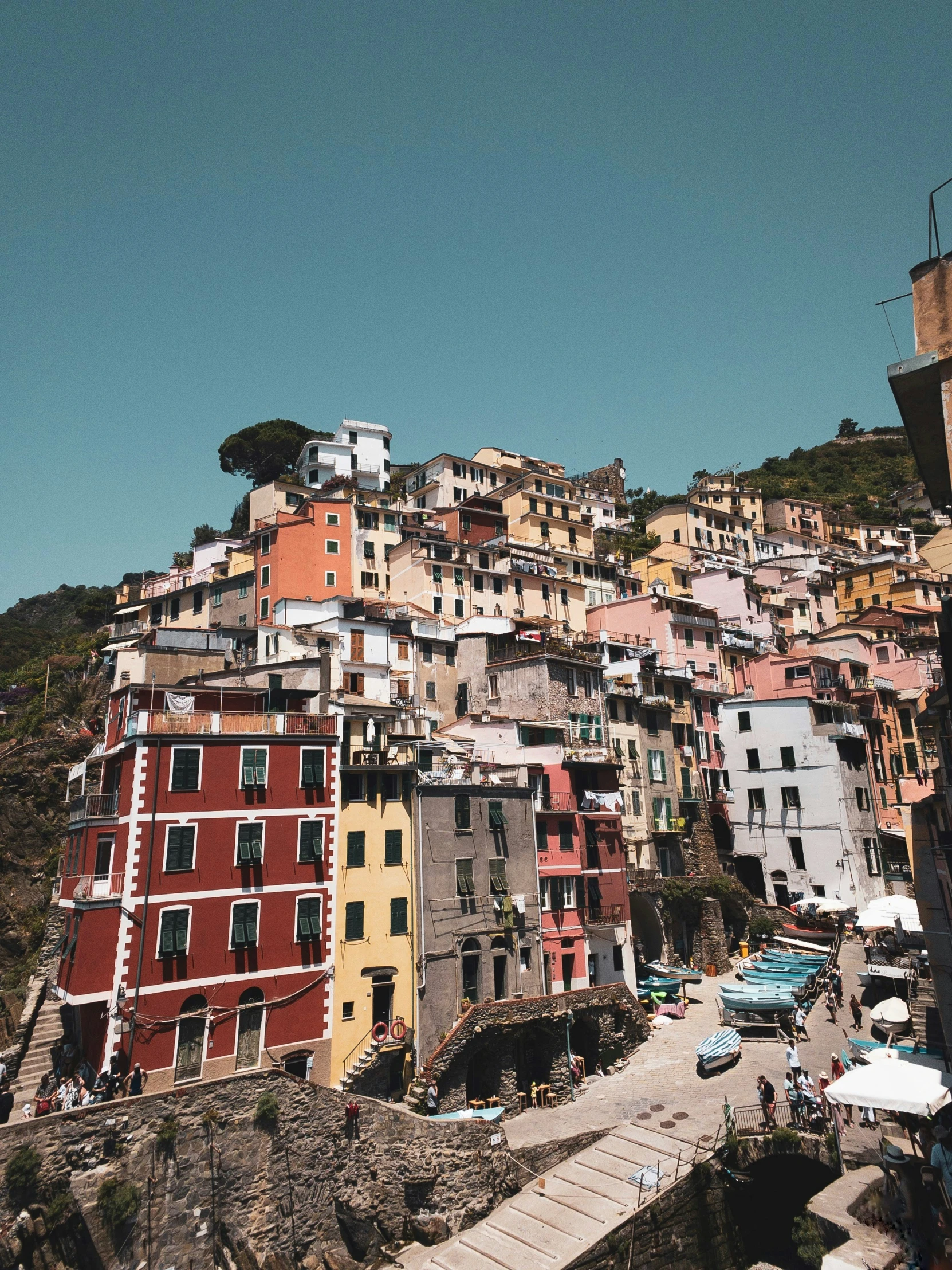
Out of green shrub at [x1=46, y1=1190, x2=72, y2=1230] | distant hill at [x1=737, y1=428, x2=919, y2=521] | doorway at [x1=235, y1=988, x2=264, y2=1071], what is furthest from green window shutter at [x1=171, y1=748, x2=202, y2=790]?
distant hill at [x1=737, y1=428, x2=919, y2=521]

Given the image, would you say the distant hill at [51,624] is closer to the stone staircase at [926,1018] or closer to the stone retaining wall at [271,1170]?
the stone retaining wall at [271,1170]

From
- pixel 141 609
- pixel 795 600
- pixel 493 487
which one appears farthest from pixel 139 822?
pixel 795 600

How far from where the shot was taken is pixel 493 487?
90812 millimetres

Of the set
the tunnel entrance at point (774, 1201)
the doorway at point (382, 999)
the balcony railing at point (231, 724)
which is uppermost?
the balcony railing at point (231, 724)

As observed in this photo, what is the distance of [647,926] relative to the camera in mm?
48250

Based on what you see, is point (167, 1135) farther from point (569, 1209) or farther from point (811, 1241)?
point (811, 1241)

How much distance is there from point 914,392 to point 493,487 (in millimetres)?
76628

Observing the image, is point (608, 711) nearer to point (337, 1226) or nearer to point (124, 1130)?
point (337, 1226)

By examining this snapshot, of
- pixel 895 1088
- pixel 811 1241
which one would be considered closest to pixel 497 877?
pixel 811 1241

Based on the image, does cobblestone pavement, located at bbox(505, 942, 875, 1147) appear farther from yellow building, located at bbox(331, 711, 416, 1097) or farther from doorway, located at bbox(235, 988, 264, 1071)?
doorway, located at bbox(235, 988, 264, 1071)

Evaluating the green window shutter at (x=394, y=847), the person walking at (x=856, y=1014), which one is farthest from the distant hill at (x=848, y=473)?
the green window shutter at (x=394, y=847)

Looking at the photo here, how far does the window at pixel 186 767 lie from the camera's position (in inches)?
1182

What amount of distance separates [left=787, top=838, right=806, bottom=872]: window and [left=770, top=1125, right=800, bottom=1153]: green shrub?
29747mm

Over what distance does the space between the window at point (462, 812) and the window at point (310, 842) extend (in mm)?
6626
